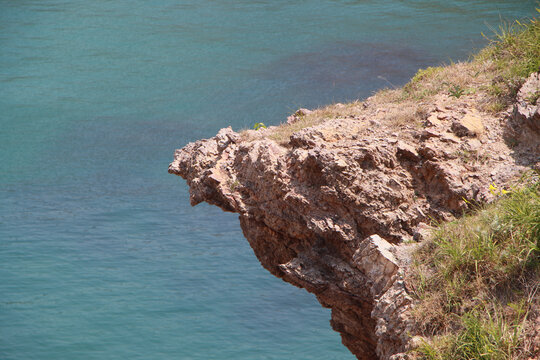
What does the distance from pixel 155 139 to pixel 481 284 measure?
21.8 metres

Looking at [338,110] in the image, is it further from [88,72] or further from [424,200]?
[88,72]

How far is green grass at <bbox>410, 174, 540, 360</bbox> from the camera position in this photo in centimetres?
475

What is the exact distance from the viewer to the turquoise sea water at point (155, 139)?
1722 cm

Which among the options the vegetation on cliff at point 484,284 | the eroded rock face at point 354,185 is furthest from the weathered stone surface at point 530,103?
the vegetation on cliff at point 484,284

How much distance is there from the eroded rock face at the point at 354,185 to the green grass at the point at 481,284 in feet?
4.19

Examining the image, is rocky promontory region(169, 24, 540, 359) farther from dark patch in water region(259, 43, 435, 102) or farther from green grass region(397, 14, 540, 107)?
dark patch in water region(259, 43, 435, 102)

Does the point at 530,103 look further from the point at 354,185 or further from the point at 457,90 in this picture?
the point at 354,185

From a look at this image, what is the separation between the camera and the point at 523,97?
7.29 m

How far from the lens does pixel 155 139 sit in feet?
85.0

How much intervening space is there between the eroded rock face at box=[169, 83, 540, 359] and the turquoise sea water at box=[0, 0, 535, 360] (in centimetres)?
847

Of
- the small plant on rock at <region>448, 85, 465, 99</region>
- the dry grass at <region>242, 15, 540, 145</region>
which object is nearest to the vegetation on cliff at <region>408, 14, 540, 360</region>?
the dry grass at <region>242, 15, 540, 145</region>

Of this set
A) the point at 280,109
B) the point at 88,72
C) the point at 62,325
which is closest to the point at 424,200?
Result: the point at 62,325

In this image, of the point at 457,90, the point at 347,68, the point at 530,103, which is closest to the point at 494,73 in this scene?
the point at 457,90

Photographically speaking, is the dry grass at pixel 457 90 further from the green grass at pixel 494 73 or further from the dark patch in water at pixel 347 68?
the dark patch in water at pixel 347 68
